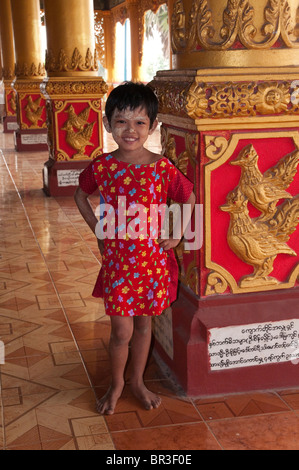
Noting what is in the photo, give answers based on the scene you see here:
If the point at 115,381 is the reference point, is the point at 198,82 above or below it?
above

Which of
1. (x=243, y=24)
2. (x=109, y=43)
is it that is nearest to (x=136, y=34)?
(x=109, y=43)

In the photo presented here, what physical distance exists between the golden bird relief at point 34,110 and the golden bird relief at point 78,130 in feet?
14.9

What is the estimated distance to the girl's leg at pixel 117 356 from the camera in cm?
239

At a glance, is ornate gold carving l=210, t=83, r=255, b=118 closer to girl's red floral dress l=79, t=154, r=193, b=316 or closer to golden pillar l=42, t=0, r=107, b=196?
girl's red floral dress l=79, t=154, r=193, b=316

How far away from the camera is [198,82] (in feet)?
7.58

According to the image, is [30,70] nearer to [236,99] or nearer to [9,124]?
[9,124]

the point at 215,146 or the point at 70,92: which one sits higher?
the point at 70,92

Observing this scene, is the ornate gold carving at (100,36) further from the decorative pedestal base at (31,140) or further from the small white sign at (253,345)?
the small white sign at (253,345)

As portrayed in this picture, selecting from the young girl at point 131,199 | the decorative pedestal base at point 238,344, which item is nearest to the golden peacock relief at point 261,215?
the decorative pedestal base at point 238,344

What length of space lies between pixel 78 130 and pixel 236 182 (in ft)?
16.9

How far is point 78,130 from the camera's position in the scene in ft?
24.2
